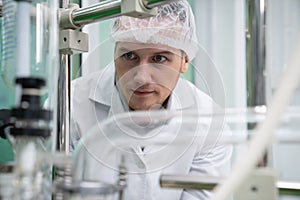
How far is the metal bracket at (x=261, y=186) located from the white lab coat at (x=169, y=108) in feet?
1.95

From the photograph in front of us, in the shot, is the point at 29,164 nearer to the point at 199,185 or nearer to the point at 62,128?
the point at 199,185

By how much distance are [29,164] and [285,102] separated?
1.02 ft

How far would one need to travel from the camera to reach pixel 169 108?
3.71 feet

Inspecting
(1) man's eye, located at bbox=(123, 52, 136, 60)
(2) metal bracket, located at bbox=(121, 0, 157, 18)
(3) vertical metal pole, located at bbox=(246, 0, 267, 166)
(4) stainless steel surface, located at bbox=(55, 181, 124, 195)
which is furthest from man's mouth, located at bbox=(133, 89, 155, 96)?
(4) stainless steel surface, located at bbox=(55, 181, 124, 195)

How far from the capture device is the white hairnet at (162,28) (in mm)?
1108

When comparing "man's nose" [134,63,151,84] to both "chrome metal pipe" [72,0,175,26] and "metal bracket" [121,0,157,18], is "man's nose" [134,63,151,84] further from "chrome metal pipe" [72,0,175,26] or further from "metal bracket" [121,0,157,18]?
"metal bracket" [121,0,157,18]

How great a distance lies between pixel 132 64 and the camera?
1166mm

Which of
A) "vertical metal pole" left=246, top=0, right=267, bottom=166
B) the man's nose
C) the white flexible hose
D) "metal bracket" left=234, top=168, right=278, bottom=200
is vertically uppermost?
the man's nose

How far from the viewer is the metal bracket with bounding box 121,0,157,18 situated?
0.76 metres

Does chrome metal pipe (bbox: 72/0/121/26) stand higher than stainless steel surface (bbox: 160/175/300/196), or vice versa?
chrome metal pipe (bbox: 72/0/121/26)

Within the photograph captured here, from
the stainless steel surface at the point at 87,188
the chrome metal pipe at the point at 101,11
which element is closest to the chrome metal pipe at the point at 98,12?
the chrome metal pipe at the point at 101,11

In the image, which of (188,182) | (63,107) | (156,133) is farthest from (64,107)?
(188,182)

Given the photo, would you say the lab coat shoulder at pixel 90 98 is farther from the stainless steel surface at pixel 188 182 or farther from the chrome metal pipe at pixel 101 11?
the stainless steel surface at pixel 188 182

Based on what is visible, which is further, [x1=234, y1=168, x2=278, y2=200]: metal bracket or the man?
the man
